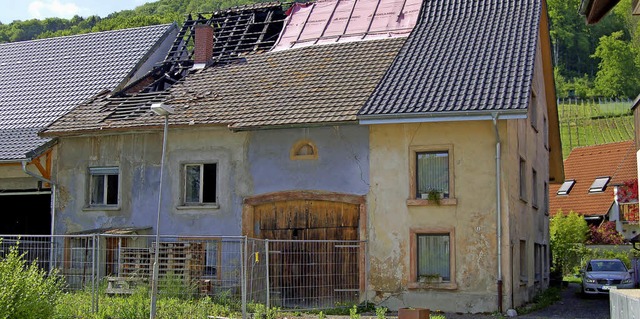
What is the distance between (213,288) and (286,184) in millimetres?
3298

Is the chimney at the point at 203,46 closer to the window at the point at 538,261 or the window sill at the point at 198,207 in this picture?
the window sill at the point at 198,207

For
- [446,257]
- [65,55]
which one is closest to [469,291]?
[446,257]

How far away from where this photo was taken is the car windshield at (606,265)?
1038 inches

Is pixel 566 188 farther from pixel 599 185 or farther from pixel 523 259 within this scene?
pixel 523 259

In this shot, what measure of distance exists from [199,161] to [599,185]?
31.6m

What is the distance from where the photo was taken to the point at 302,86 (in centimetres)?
2222

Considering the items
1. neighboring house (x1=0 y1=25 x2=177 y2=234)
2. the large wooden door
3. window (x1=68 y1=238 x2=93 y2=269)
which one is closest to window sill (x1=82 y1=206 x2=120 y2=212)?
neighboring house (x1=0 y1=25 x2=177 y2=234)

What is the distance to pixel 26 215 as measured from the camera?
2777 cm

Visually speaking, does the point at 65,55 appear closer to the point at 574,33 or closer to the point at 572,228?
the point at 572,228

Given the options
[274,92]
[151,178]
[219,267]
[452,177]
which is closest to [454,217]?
[452,177]

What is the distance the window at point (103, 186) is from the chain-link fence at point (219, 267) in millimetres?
1745

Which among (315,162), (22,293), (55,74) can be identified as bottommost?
(22,293)

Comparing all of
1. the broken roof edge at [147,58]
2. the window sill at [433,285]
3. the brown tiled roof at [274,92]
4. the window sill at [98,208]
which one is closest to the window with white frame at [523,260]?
the window sill at [433,285]

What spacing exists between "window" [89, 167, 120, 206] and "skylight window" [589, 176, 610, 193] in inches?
1254
